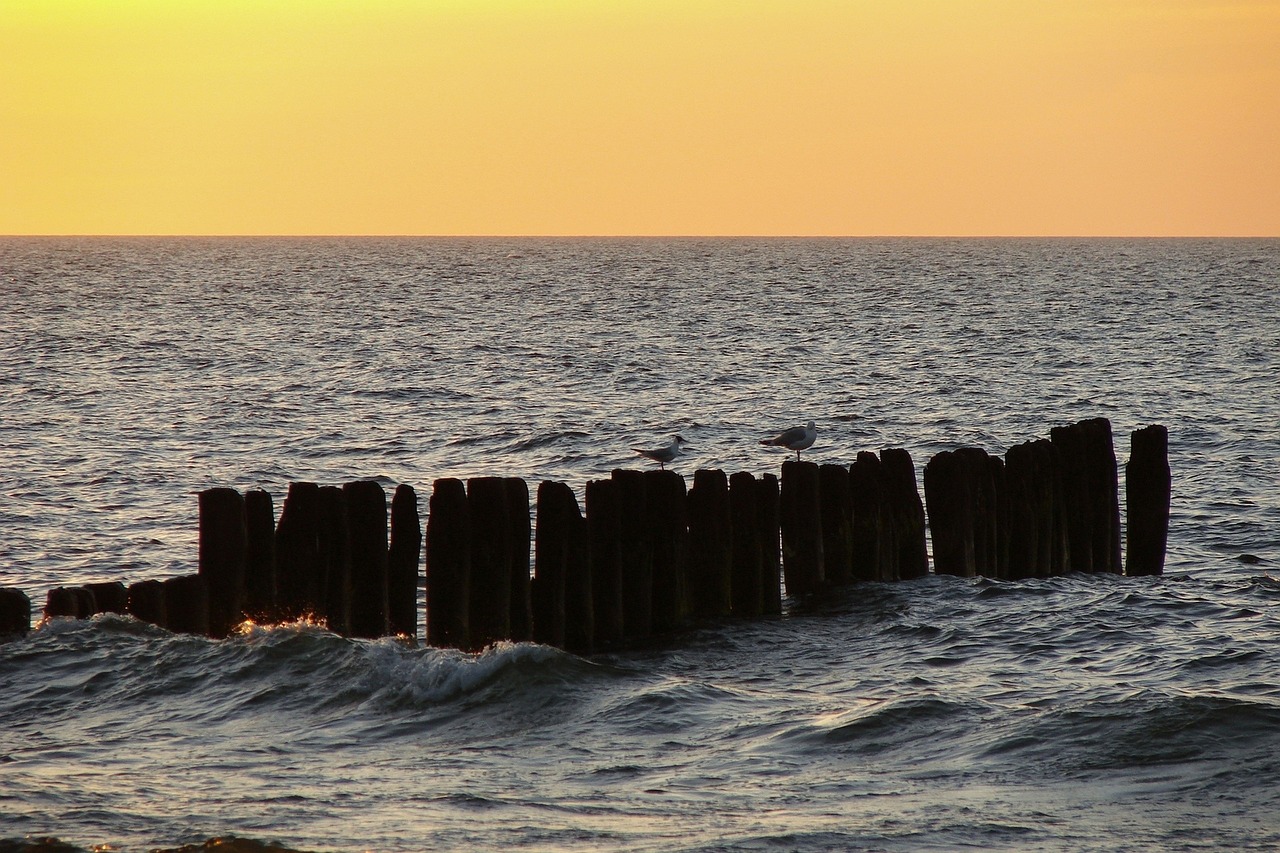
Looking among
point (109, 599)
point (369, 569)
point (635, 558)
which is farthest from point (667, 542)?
point (109, 599)

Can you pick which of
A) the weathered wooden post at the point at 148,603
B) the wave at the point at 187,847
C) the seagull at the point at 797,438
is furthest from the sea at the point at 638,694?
the seagull at the point at 797,438

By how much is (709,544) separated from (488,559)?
1.92 m

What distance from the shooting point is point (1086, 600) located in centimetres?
1169

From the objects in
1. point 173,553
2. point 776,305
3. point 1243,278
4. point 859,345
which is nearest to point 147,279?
point 776,305

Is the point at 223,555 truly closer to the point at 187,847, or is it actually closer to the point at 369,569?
the point at 369,569

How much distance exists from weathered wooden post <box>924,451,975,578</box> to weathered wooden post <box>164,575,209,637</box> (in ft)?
19.4

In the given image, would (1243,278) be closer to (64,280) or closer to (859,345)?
(859,345)

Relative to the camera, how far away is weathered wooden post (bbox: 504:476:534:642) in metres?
9.31

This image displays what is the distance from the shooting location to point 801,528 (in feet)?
36.0

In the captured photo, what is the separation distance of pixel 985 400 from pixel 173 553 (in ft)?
67.1

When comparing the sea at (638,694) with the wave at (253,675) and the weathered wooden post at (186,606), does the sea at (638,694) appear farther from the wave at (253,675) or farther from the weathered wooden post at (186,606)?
the weathered wooden post at (186,606)

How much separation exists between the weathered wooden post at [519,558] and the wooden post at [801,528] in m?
2.36

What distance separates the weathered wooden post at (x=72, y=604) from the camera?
8.77 meters

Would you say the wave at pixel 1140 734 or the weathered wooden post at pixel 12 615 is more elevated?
the weathered wooden post at pixel 12 615
